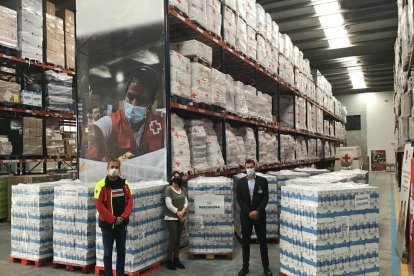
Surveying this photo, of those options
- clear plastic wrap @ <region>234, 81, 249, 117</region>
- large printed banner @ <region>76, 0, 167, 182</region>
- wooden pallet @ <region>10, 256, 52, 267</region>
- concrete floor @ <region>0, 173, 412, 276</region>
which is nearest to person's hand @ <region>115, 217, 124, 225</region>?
concrete floor @ <region>0, 173, 412, 276</region>

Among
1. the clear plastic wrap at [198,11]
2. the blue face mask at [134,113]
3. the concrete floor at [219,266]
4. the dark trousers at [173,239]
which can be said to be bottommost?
the concrete floor at [219,266]

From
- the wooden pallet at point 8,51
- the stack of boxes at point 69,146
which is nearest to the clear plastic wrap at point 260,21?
the wooden pallet at point 8,51

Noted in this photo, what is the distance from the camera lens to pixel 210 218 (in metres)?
6.06

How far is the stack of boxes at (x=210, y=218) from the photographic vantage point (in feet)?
19.7

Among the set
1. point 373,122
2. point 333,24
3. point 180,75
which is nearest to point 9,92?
point 180,75

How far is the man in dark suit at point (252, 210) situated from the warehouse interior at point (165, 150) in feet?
0.23

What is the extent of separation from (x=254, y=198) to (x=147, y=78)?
8.64ft

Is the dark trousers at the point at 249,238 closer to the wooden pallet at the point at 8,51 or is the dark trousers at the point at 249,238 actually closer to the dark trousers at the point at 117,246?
the dark trousers at the point at 117,246

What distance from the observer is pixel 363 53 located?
63.2ft

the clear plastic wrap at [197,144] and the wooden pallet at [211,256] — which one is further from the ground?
the clear plastic wrap at [197,144]

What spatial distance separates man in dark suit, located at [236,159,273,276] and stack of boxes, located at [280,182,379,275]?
463mm

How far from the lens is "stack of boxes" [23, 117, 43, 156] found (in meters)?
9.79

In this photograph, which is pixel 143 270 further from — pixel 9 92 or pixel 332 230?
pixel 9 92

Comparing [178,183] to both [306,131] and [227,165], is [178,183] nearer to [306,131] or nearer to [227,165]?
[227,165]
